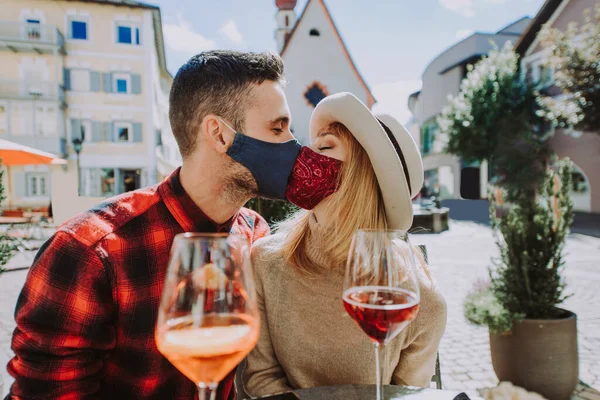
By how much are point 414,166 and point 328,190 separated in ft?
1.39

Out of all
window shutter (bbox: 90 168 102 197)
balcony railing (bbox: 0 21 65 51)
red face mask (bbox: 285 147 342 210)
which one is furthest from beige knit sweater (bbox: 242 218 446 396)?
balcony railing (bbox: 0 21 65 51)

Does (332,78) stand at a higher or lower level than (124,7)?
lower

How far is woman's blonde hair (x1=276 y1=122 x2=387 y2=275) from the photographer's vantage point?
1.79 meters

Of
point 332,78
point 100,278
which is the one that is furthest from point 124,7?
point 100,278

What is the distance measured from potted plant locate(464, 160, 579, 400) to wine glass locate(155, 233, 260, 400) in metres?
2.97

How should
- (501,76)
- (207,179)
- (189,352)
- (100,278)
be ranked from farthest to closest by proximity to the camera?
(501,76), (207,179), (100,278), (189,352)


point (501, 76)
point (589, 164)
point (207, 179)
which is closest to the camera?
point (207, 179)

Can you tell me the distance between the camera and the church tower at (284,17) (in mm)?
31516

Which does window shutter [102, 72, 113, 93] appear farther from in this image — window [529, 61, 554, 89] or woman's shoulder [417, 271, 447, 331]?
woman's shoulder [417, 271, 447, 331]

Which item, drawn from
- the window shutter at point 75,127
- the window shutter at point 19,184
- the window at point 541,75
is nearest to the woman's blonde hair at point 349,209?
the window at point 541,75

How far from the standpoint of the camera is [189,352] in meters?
0.83

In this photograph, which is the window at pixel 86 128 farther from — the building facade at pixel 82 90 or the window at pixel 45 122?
the window at pixel 45 122

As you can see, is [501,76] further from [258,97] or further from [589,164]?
[258,97]

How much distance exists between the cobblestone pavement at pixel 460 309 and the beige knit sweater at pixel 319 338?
773 mm
